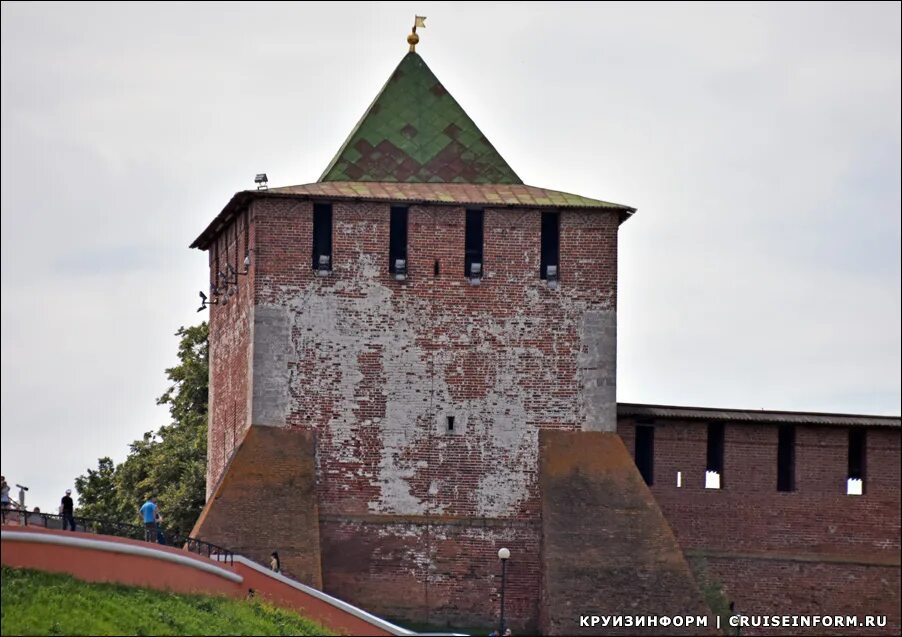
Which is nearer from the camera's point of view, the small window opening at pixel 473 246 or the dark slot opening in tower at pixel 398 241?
the dark slot opening in tower at pixel 398 241

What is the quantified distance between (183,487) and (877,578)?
39.5ft

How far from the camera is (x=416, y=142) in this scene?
4338 cm

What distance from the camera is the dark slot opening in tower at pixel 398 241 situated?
41406mm

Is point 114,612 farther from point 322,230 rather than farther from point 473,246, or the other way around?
point 473,246

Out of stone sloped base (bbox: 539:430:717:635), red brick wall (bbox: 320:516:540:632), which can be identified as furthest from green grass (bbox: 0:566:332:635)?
stone sloped base (bbox: 539:430:717:635)

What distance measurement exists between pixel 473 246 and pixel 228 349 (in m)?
4.14

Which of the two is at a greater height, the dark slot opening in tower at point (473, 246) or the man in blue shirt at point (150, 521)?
the dark slot opening in tower at point (473, 246)

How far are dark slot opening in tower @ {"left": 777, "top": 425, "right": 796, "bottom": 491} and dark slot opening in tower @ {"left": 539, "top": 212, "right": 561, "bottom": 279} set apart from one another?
421 centimetres

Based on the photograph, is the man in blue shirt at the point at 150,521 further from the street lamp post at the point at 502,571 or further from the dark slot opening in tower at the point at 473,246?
the dark slot opening in tower at the point at 473,246

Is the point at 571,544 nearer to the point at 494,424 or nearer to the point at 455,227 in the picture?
the point at 494,424

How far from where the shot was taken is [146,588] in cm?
3553

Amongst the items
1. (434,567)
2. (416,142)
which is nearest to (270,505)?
(434,567)

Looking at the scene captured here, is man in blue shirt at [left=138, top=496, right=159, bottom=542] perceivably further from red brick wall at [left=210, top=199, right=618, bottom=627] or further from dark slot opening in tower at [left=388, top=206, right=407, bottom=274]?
dark slot opening in tower at [left=388, top=206, right=407, bottom=274]

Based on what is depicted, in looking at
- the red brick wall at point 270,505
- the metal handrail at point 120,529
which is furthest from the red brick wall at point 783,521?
the metal handrail at point 120,529
